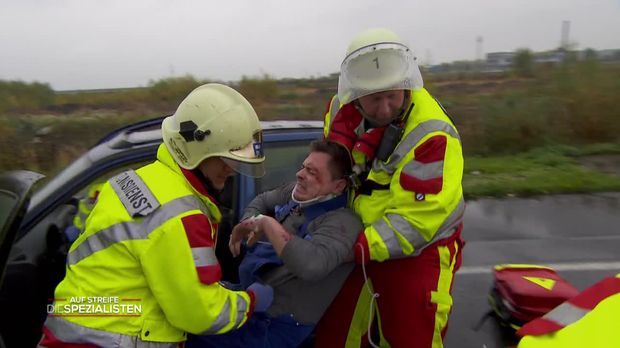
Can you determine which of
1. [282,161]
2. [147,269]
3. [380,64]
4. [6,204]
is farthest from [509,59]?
[147,269]

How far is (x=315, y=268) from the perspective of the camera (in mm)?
1753

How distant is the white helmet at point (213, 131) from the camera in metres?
1.68

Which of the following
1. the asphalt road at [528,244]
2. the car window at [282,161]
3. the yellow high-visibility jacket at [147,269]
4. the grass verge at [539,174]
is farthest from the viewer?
the grass verge at [539,174]

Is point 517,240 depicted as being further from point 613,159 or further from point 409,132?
point 613,159

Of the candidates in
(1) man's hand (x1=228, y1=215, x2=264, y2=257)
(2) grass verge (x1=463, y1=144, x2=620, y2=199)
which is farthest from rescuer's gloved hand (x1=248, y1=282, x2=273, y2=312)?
(2) grass verge (x1=463, y1=144, x2=620, y2=199)

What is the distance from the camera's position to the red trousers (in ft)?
6.46

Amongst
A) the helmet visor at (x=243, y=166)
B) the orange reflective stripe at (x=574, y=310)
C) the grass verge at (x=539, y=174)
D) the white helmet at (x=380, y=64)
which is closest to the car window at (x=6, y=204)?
the helmet visor at (x=243, y=166)

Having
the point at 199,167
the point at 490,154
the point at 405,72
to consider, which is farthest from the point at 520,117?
the point at 199,167

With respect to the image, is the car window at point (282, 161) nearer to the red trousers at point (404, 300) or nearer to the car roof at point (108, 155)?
the car roof at point (108, 155)

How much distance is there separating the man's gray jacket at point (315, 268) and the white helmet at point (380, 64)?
538 millimetres

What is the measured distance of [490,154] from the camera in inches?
366

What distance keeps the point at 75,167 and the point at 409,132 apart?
1758 mm

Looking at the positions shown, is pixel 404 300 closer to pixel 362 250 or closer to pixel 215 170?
pixel 362 250

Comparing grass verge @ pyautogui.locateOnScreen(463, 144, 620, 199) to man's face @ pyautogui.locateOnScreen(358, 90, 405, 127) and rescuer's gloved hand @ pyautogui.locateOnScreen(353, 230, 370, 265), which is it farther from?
rescuer's gloved hand @ pyautogui.locateOnScreen(353, 230, 370, 265)
